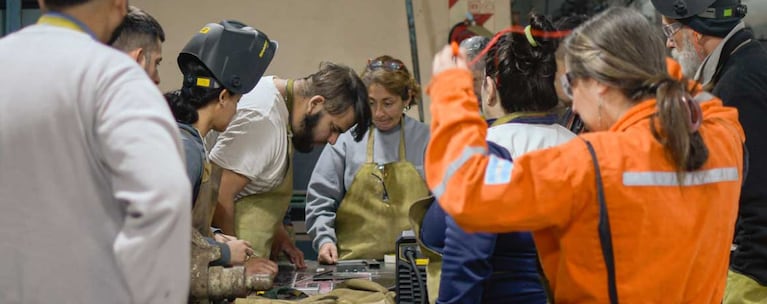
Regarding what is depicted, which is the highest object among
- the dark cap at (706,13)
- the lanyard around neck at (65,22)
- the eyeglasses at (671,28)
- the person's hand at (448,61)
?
the lanyard around neck at (65,22)

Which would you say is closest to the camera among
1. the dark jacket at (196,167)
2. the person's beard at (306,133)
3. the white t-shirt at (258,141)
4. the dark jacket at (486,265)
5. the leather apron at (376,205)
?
the dark jacket at (486,265)

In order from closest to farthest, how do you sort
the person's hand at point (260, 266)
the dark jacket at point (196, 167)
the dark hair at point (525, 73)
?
the dark hair at point (525, 73), the dark jacket at point (196, 167), the person's hand at point (260, 266)

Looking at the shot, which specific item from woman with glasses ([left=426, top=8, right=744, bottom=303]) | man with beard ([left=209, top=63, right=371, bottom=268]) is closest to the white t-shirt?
man with beard ([left=209, top=63, right=371, bottom=268])

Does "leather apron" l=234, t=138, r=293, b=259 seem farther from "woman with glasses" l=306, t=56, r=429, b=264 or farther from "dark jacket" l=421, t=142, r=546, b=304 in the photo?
"dark jacket" l=421, t=142, r=546, b=304

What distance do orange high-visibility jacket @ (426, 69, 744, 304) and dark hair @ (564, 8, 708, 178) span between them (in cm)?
3

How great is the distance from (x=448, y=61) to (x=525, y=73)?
1.30 feet

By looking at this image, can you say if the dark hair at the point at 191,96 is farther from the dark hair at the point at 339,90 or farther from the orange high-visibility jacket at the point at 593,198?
the orange high-visibility jacket at the point at 593,198

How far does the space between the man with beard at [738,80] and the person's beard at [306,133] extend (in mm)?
1263

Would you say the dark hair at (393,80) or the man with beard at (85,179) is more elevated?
the man with beard at (85,179)

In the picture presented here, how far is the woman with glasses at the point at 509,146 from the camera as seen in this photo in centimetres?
175

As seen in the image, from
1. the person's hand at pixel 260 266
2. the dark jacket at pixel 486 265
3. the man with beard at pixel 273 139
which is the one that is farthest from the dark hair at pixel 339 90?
the dark jacket at pixel 486 265

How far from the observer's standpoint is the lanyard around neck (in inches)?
56.9

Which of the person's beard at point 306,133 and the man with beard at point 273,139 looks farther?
the person's beard at point 306,133

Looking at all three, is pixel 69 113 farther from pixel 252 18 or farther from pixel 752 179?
pixel 252 18
